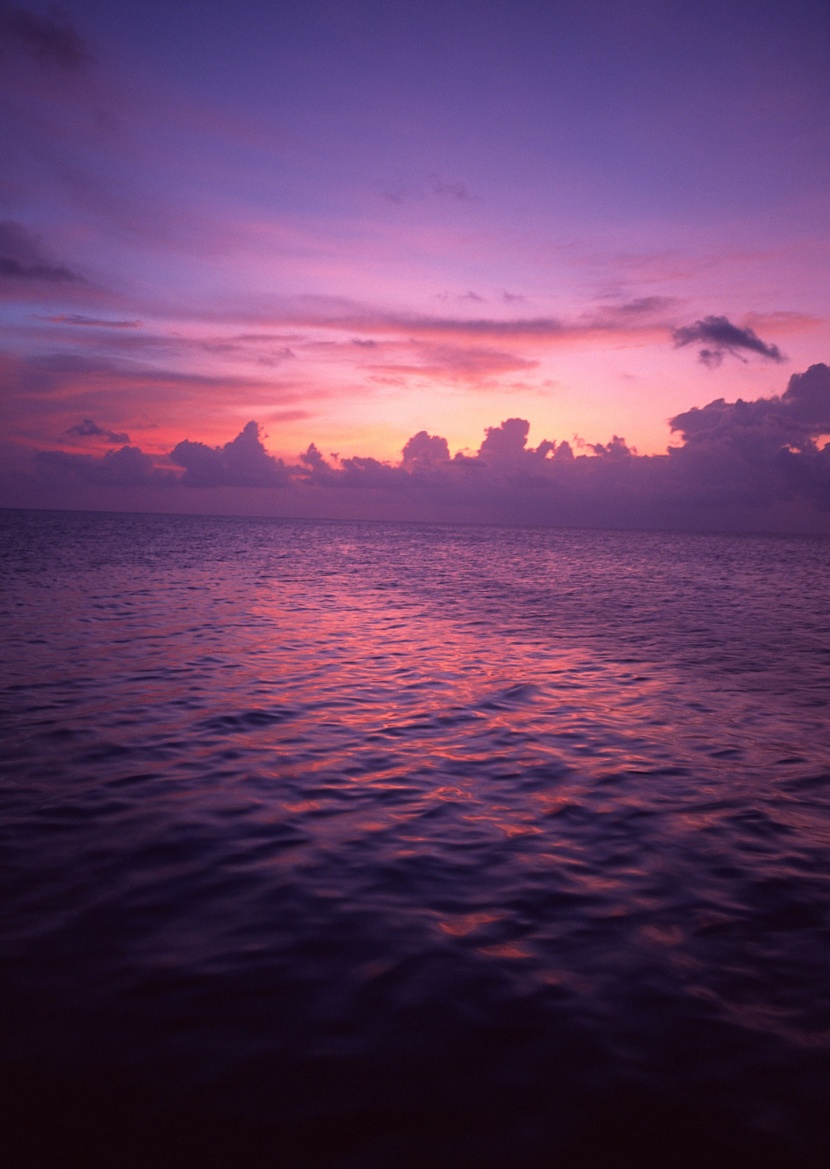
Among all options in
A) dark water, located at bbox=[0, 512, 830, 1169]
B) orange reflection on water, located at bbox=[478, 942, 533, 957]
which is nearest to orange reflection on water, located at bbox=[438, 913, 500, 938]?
dark water, located at bbox=[0, 512, 830, 1169]

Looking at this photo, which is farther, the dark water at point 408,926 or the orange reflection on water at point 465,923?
the orange reflection on water at point 465,923

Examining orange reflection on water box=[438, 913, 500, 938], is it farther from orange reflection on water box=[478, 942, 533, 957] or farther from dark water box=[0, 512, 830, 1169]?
orange reflection on water box=[478, 942, 533, 957]

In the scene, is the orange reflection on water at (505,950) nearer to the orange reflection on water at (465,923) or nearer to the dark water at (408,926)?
the dark water at (408,926)

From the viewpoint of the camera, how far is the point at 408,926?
248 inches

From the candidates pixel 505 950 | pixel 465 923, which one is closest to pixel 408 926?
pixel 465 923

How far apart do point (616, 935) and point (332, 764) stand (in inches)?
219

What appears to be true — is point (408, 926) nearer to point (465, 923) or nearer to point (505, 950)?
point (465, 923)

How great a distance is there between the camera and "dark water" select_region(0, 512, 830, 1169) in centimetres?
422

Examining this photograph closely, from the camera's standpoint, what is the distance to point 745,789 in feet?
33.4

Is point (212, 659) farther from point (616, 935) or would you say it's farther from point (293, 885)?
point (616, 935)

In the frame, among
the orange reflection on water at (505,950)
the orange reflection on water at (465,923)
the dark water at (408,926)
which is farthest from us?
the orange reflection on water at (465,923)

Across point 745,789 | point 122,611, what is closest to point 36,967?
point 745,789

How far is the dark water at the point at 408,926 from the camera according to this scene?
4219mm

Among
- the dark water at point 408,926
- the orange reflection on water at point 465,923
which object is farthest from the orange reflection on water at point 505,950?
the orange reflection on water at point 465,923
